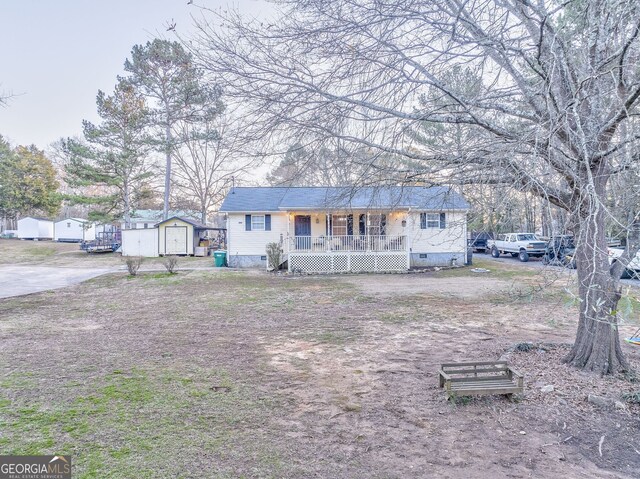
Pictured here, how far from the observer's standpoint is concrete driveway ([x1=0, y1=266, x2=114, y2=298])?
38.3 ft

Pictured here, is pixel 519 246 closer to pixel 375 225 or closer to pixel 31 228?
pixel 375 225

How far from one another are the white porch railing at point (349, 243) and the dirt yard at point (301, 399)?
8174mm

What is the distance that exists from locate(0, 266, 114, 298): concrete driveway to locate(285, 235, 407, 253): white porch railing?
888 cm

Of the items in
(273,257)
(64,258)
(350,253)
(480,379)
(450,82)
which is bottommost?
(480,379)

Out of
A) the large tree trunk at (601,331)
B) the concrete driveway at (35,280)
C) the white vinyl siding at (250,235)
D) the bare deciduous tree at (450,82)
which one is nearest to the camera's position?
the bare deciduous tree at (450,82)

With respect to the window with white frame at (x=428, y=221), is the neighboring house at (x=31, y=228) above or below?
above

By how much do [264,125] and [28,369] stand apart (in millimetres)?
4477

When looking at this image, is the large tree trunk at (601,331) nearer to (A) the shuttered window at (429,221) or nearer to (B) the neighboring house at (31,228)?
(A) the shuttered window at (429,221)

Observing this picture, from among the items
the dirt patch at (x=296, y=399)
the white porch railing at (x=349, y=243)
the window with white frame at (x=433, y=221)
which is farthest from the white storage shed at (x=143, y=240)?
the window with white frame at (x=433, y=221)

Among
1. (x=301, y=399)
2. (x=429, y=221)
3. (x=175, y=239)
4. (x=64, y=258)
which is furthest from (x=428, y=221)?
(x=64, y=258)

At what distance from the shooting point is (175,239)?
2441 cm

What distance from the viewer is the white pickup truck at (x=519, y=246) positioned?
19844 mm

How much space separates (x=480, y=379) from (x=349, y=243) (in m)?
12.7

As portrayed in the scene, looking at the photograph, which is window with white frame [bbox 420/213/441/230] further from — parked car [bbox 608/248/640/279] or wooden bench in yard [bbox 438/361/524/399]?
wooden bench in yard [bbox 438/361/524/399]
